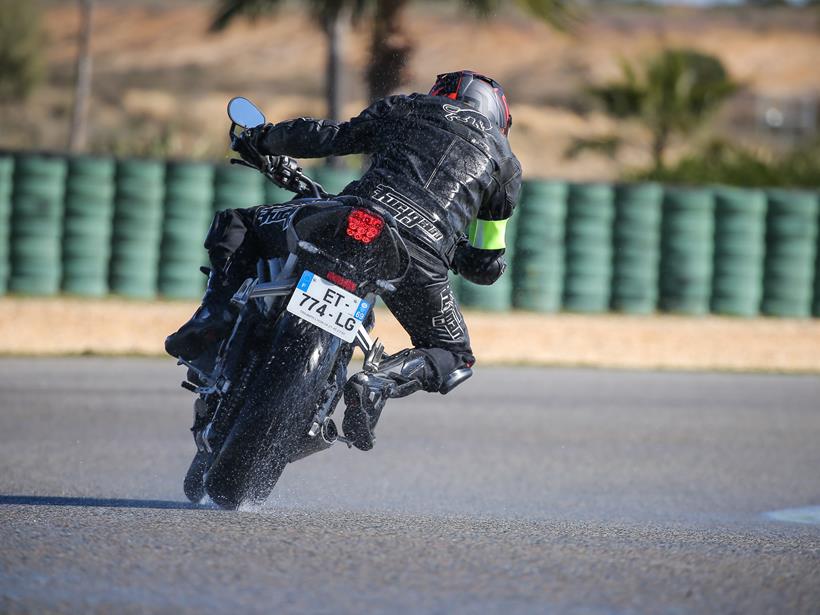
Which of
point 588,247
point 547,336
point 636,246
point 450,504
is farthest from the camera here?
point 636,246

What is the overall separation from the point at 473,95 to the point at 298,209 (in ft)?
3.02

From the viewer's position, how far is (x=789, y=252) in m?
15.7

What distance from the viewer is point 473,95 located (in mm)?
4902

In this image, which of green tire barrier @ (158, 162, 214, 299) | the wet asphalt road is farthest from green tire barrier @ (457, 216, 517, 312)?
the wet asphalt road

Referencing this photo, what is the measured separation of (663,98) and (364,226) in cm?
2634

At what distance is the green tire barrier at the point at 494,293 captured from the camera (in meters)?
15.0

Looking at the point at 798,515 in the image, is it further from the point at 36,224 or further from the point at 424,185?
the point at 36,224

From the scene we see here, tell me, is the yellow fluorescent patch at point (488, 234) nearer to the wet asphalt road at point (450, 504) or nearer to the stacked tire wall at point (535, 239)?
the wet asphalt road at point (450, 504)

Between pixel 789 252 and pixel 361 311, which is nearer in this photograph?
pixel 361 311

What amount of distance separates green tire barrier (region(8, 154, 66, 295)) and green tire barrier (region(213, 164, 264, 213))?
1754 mm

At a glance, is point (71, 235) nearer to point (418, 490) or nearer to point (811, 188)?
point (418, 490)

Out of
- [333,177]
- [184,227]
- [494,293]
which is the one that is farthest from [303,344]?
[494,293]

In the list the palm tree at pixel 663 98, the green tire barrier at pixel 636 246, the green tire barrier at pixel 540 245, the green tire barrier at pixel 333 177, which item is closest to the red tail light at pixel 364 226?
the green tire barrier at pixel 333 177

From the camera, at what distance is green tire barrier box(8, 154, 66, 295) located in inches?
568
